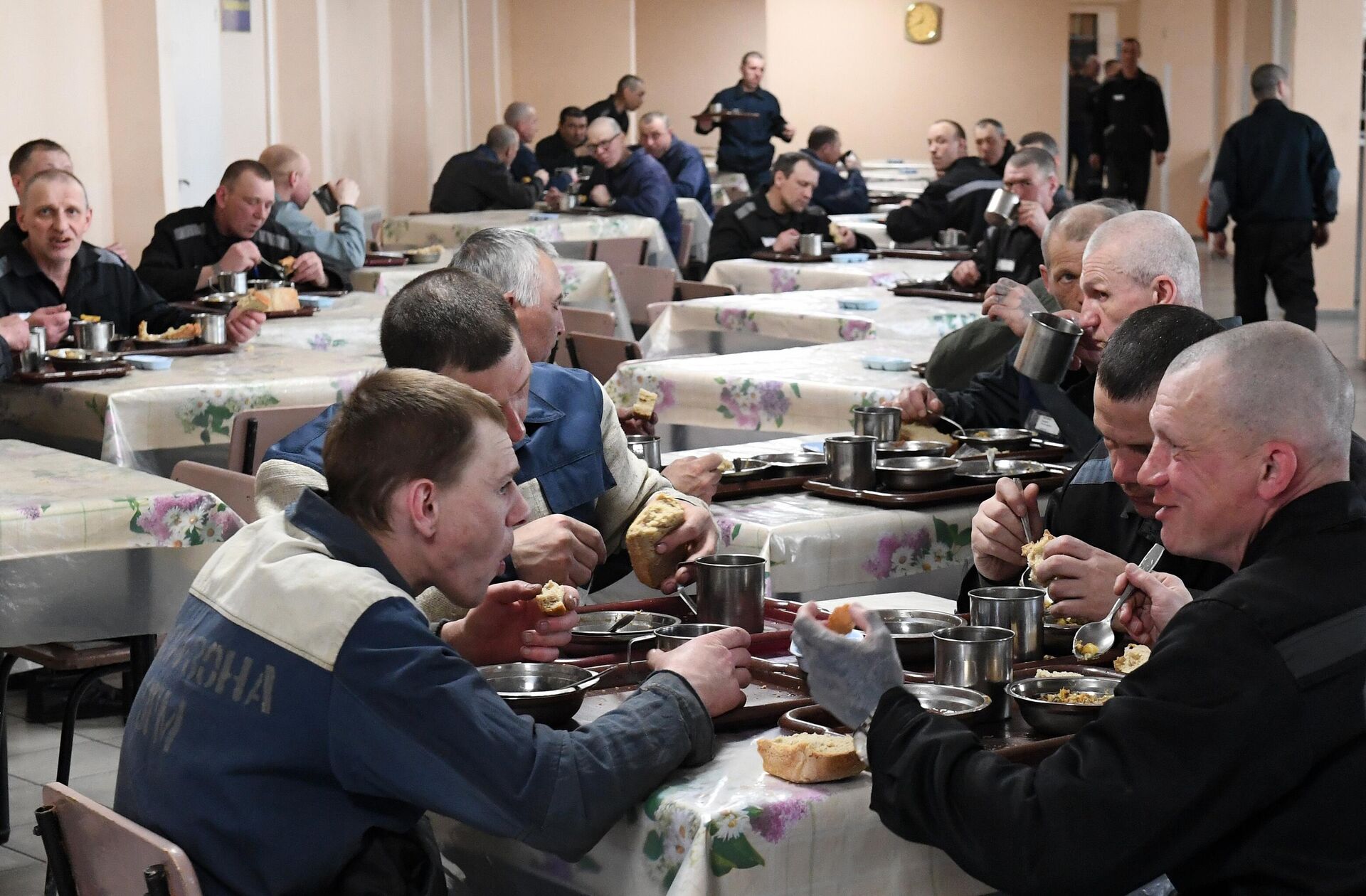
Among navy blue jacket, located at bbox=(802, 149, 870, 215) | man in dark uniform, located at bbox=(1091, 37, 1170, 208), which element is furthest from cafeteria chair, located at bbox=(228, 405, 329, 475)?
man in dark uniform, located at bbox=(1091, 37, 1170, 208)

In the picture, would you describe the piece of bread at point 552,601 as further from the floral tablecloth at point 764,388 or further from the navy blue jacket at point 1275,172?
the navy blue jacket at point 1275,172

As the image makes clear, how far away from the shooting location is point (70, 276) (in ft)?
17.3

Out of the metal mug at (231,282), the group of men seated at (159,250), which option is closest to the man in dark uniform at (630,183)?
the group of men seated at (159,250)

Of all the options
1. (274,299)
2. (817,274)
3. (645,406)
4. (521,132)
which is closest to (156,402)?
(645,406)

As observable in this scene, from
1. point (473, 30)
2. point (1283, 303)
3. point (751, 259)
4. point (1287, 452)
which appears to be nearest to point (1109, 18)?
point (473, 30)

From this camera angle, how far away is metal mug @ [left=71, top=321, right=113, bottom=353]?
15.6ft

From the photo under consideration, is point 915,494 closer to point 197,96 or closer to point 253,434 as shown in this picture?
point 253,434

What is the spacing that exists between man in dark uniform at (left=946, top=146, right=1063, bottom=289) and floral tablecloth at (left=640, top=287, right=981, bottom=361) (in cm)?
18

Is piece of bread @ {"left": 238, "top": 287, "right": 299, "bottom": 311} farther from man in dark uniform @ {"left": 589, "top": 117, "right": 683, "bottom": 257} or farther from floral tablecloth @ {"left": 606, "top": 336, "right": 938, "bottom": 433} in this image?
man in dark uniform @ {"left": 589, "top": 117, "right": 683, "bottom": 257}

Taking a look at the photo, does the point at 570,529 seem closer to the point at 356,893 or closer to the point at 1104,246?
the point at 356,893

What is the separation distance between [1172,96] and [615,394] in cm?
1612

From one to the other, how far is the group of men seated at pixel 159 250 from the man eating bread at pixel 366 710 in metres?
2.99

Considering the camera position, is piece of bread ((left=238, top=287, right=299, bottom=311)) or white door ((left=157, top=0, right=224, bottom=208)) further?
white door ((left=157, top=0, right=224, bottom=208))

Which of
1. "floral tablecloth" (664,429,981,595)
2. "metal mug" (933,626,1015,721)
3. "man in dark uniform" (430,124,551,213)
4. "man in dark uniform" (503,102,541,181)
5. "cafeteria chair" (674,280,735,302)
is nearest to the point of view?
"metal mug" (933,626,1015,721)
